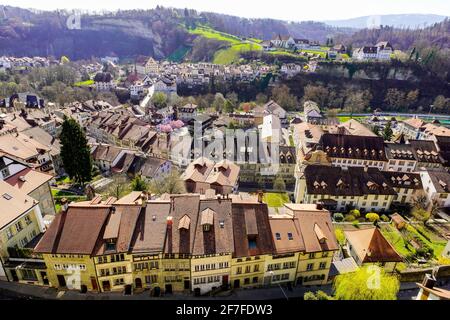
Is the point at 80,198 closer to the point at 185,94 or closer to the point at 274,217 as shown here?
the point at 274,217

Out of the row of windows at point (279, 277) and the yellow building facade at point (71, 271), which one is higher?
the yellow building facade at point (71, 271)

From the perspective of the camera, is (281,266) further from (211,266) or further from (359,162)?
(359,162)

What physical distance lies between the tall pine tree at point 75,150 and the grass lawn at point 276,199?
3309cm

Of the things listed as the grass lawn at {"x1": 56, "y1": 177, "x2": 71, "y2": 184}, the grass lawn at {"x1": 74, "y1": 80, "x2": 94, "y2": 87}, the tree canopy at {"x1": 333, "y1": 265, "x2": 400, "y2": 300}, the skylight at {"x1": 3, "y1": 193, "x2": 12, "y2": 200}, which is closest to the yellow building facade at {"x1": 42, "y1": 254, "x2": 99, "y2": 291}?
the skylight at {"x1": 3, "y1": 193, "x2": 12, "y2": 200}

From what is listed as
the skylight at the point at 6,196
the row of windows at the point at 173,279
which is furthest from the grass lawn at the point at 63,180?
the row of windows at the point at 173,279

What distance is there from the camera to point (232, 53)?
606 feet

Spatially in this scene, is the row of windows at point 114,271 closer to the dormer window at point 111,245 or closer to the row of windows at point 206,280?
the dormer window at point 111,245

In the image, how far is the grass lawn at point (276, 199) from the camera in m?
53.1

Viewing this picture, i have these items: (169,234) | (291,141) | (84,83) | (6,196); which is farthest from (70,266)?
(84,83)

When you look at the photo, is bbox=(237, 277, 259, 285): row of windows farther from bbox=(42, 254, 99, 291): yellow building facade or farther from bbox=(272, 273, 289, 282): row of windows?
bbox=(42, 254, 99, 291): yellow building facade

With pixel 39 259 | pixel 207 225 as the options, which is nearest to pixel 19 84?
pixel 39 259

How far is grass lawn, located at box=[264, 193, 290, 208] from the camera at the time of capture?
5309cm

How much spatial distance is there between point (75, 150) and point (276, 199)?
37.0 metres

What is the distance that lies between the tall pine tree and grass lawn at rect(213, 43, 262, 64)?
13906cm
